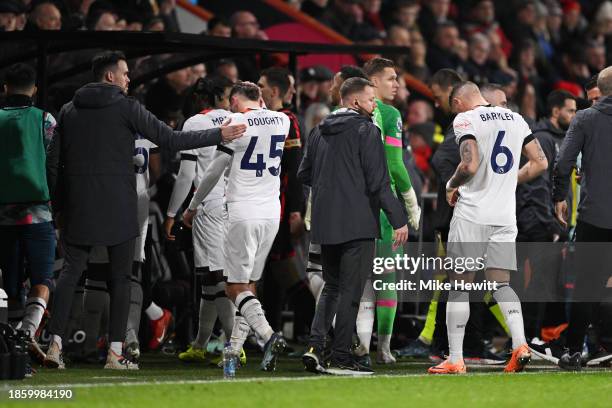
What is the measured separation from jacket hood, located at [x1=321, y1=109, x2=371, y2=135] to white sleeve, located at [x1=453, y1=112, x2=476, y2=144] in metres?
0.66

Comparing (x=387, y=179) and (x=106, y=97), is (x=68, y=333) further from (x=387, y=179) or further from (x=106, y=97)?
(x=387, y=179)

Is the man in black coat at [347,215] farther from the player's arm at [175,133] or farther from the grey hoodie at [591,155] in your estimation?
the grey hoodie at [591,155]

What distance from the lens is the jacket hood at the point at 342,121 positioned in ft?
33.8

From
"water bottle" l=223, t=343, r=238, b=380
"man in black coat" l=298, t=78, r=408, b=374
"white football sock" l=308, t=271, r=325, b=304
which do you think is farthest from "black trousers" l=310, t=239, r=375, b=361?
"white football sock" l=308, t=271, r=325, b=304

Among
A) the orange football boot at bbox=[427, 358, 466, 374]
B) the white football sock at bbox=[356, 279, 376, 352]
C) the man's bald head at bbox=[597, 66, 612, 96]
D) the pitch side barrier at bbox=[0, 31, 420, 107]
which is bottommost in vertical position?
the orange football boot at bbox=[427, 358, 466, 374]

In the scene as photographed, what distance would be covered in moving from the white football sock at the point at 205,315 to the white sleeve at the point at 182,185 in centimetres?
71

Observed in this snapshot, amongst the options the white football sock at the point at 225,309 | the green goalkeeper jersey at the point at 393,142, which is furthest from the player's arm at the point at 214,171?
the green goalkeeper jersey at the point at 393,142

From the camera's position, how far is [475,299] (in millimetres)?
11875

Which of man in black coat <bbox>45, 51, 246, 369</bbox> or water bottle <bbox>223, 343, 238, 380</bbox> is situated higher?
man in black coat <bbox>45, 51, 246, 369</bbox>

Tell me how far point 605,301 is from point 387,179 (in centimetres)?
213

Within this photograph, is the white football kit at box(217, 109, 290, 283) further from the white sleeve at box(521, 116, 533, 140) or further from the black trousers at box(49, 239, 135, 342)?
the white sleeve at box(521, 116, 533, 140)

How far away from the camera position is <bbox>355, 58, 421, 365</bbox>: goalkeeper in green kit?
37.3ft

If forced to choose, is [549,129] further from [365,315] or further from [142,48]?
[142,48]

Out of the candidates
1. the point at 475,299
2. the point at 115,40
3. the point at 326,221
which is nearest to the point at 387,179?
the point at 326,221
